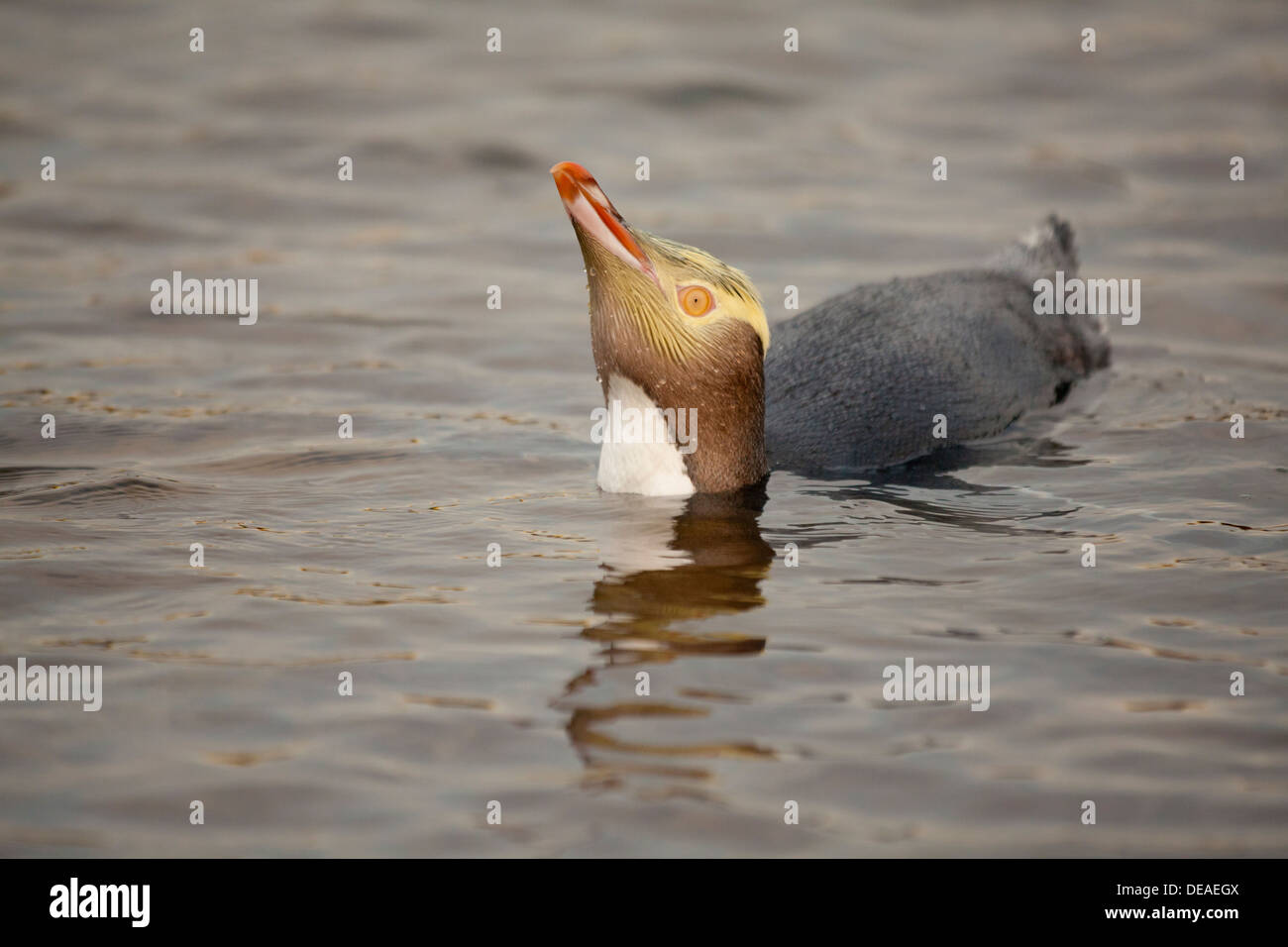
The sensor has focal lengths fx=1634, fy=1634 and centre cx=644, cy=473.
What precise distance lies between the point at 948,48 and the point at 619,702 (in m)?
12.1

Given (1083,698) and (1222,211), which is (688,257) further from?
(1222,211)

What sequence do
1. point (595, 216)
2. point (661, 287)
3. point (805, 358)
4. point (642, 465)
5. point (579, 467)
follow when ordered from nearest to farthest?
point (595, 216) → point (661, 287) → point (642, 465) → point (579, 467) → point (805, 358)

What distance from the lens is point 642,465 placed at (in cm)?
778

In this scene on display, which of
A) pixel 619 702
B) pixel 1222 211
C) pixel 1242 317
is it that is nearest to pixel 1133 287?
pixel 1242 317

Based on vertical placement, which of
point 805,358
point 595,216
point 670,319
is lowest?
point 805,358

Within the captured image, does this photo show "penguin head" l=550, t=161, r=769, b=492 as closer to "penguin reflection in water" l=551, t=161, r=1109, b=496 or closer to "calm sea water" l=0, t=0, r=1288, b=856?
"penguin reflection in water" l=551, t=161, r=1109, b=496

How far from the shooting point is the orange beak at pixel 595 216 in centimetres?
700

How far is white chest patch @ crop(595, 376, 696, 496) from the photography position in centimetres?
773

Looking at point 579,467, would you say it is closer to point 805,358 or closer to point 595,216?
point 805,358

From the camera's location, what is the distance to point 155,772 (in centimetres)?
533

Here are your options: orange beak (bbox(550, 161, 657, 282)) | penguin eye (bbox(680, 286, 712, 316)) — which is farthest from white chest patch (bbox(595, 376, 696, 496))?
orange beak (bbox(550, 161, 657, 282))

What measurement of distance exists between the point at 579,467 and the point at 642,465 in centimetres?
83

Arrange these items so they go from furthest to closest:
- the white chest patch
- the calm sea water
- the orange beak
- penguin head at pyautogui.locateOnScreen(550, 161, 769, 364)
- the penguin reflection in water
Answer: the white chest patch, the penguin reflection in water, penguin head at pyautogui.locateOnScreen(550, 161, 769, 364), the orange beak, the calm sea water

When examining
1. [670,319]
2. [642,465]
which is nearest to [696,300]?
[670,319]
